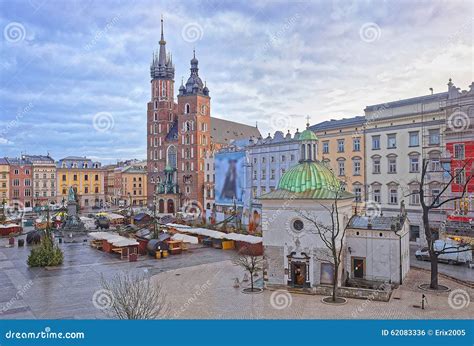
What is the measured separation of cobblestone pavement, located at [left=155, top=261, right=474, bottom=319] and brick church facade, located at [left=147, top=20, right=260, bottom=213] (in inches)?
2087

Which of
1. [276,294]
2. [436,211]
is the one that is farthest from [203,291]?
[436,211]

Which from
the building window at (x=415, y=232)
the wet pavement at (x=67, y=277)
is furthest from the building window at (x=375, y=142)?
the wet pavement at (x=67, y=277)

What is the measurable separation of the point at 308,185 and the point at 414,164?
17367 mm

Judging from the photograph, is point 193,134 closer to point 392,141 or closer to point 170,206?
point 170,206

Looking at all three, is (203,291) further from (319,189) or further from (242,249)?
(242,249)

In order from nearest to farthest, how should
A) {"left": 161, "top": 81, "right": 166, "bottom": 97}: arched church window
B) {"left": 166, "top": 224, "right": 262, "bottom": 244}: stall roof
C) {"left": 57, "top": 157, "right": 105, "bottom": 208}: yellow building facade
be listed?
{"left": 166, "top": 224, "right": 262, "bottom": 244}: stall roof, {"left": 161, "top": 81, "right": 166, "bottom": 97}: arched church window, {"left": 57, "top": 157, "right": 105, "bottom": 208}: yellow building facade

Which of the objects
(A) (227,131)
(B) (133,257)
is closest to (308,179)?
(B) (133,257)

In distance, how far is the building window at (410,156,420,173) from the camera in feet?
124

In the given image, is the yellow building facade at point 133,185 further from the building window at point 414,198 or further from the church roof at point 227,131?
the building window at point 414,198

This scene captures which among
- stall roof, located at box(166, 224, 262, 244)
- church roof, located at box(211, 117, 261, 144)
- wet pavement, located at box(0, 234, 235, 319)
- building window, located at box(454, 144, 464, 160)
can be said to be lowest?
wet pavement, located at box(0, 234, 235, 319)

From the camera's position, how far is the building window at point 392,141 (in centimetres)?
3956

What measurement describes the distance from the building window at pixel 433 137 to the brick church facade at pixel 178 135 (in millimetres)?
46655

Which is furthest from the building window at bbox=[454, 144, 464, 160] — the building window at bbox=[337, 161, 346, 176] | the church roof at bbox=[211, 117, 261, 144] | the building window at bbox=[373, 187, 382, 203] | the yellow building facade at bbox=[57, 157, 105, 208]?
the yellow building facade at bbox=[57, 157, 105, 208]

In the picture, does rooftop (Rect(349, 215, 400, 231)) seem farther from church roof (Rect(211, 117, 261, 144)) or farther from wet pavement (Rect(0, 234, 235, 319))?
church roof (Rect(211, 117, 261, 144))
